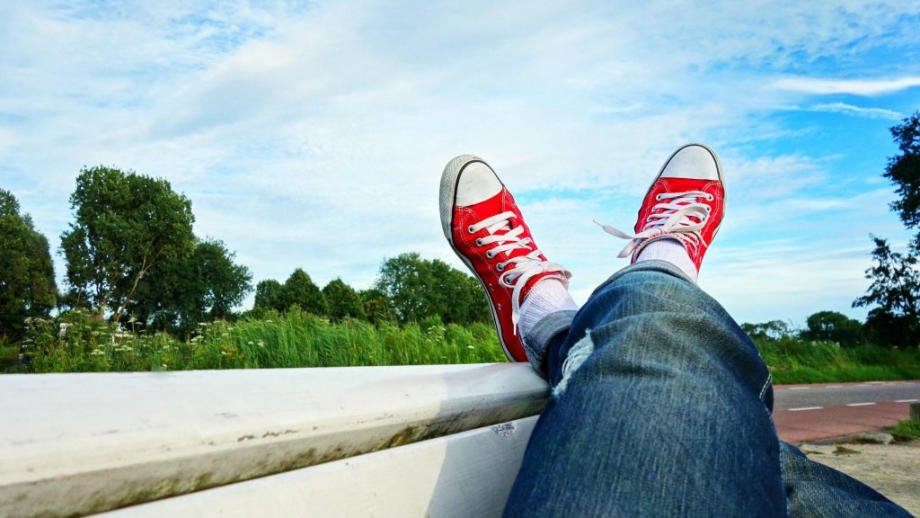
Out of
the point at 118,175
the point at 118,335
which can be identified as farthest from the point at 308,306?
the point at 118,335

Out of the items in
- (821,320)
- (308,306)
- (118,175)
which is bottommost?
(821,320)

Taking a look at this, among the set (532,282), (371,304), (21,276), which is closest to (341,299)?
(371,304)

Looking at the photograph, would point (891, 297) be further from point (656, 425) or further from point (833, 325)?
point (656, 425)

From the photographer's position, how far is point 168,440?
50cm

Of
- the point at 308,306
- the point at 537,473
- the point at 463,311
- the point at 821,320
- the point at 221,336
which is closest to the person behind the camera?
the point at 537,473

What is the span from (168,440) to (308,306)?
82.3 feet

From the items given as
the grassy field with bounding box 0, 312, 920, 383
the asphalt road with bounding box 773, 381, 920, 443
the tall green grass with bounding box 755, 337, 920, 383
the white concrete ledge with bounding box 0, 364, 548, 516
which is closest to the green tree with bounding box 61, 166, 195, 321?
the grassy field with bounding box 0, 312, 920, 383

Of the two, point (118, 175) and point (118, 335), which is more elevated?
point (118, 175)

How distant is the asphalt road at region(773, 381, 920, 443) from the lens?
213 inches

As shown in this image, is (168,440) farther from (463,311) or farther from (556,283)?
(463,311)

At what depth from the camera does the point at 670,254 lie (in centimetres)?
166

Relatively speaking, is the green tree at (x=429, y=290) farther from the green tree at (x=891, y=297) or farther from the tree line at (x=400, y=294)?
the green tree at (x=891, y=297)

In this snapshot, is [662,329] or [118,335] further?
[118,335]

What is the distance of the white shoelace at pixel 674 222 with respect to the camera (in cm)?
192
